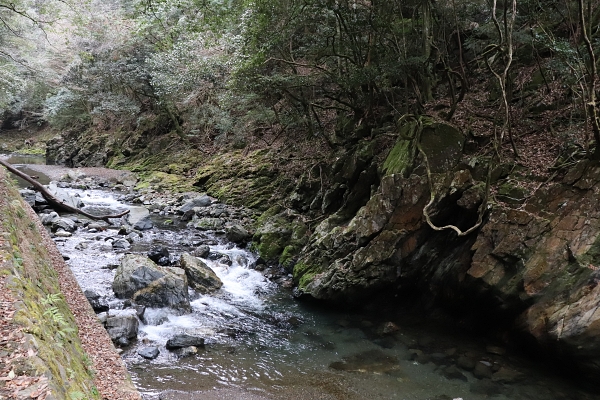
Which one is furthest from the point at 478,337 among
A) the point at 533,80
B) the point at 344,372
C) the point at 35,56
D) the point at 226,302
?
the point at 35,56

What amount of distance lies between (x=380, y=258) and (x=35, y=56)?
3319 centimetres

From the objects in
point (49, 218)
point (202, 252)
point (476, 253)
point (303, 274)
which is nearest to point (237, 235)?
point (202, 252)

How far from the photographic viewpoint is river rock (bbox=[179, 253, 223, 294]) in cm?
1039

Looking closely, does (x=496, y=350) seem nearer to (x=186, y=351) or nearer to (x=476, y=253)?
(x=476, y=253)

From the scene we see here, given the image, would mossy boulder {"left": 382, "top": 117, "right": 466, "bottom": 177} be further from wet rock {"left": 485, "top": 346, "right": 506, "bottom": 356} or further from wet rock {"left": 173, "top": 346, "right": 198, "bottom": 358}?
wet rock {"left": 173, "top": 346, "right": 198, "bottom": 358}

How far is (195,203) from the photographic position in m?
18.8

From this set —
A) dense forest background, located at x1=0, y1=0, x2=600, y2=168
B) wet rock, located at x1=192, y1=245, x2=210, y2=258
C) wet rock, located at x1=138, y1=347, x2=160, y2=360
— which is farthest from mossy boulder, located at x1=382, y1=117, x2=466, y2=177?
wet rock, located at x1=138, y1=347, x2=160, y2=360

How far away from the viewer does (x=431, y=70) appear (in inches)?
508

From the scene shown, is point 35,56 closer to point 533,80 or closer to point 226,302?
point 226,302

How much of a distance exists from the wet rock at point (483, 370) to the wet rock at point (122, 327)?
6823 millimetres

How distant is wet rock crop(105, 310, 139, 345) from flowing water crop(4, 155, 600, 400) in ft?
0.77

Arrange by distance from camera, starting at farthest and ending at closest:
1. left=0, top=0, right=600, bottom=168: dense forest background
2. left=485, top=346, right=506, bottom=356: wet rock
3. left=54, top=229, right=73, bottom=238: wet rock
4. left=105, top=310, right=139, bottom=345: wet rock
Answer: left=54, top=229, right=73, bottom=238: wet rock, left=0, top=0, right=600, bottom=168: dense forest background, left=485, top=346, right=506, bottom=356: wet rock, left=105, top=310, right=139, bottom=345: wet rock

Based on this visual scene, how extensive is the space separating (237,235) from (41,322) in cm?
1007

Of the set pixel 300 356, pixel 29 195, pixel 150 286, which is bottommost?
pixel 29 195
